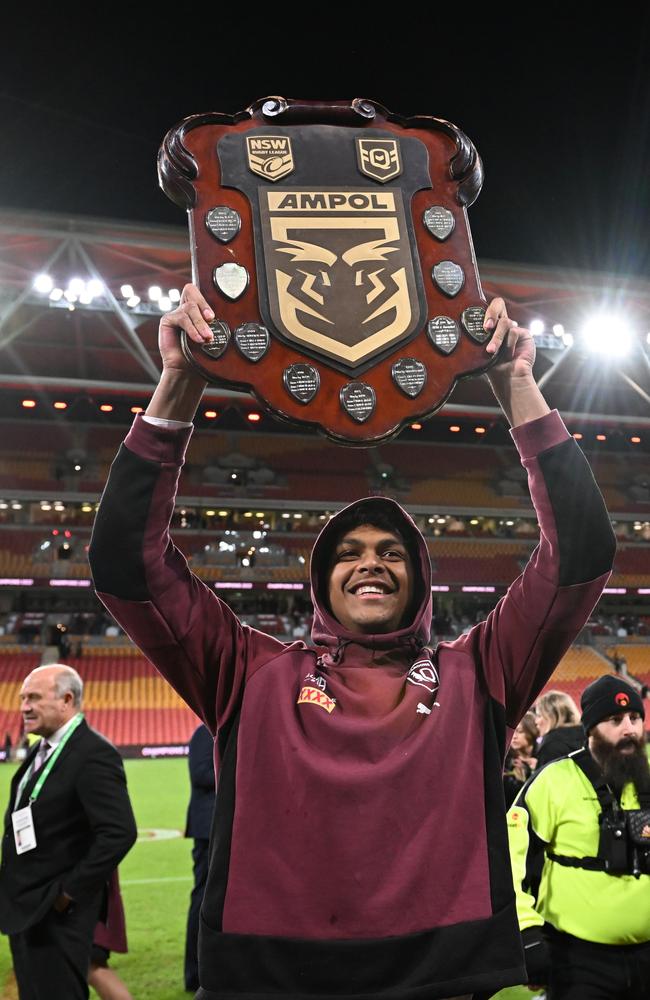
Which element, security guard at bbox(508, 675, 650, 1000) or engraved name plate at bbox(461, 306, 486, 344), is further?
security guard at bbox(508, 675, 650, 1000)

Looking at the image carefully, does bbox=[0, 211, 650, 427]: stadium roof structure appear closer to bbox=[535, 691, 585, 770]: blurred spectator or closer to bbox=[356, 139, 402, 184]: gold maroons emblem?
bbox=[535, 691, 585, 770]: blurred spectator

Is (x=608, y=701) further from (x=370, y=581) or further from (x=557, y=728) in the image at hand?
(x=370, y=581)

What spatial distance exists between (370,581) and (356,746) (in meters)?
0.40

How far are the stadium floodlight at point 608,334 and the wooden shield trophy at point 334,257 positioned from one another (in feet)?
64.4

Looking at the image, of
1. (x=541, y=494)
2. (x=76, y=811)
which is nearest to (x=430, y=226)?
(x=541, y=494)

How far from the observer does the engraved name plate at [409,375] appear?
176 cm

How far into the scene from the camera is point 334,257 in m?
1.90

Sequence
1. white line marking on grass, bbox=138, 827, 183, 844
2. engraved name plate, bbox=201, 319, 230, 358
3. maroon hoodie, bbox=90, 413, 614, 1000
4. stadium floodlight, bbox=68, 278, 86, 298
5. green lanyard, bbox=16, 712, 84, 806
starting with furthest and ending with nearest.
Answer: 1. stadium floodlight, bbox=68, 278, 86, 298
2. white line marking on grass, bbox=138, 827, 183, 844
3. green lanyard, bbox=16, 712, 84, 806
4. engraved name plate, bbox=201, 319, 230, 358
5. maroon hoodie, bbox=90, 413, 614, 1000

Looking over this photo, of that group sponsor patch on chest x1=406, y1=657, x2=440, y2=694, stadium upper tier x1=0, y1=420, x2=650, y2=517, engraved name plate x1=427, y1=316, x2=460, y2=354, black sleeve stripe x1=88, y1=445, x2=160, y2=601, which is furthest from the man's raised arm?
stadium upper tier x1=0, y1=420, x2=650, y2=517

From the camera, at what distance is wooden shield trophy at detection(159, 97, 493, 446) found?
1.75 metres

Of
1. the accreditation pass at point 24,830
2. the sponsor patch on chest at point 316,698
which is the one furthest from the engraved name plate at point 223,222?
the accreditation pass at point 24,830

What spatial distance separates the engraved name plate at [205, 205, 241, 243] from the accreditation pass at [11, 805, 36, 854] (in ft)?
9.29

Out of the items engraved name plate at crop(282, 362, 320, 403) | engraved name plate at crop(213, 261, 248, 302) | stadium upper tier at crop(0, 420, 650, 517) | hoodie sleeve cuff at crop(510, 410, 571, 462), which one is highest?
stadium upper tier at crop(0, 420, 650, 517)

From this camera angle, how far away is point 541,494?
5.96 feet
